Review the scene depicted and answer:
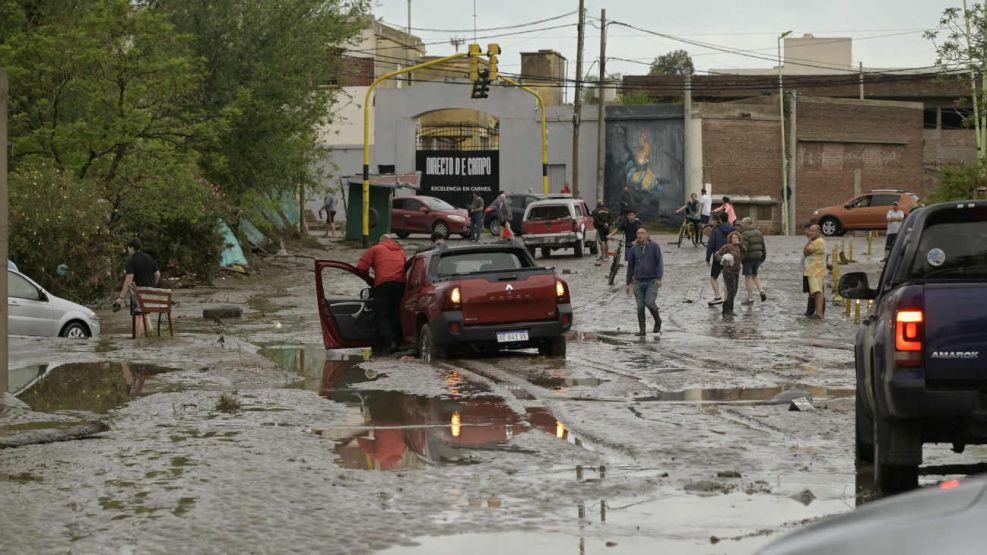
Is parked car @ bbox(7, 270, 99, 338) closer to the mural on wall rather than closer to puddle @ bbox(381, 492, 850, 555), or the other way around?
puddle @ bbox(381, 492, 850, 555)

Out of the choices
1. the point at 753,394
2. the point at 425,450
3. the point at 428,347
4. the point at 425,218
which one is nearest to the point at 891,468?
the point at 425,450

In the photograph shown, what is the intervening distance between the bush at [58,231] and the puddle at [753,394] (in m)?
17.6

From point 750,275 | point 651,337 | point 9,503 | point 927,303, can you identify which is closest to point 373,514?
point 9,503

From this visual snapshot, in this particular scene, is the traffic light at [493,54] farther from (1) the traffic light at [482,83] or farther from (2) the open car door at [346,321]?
(2) the open car door at [346,321]

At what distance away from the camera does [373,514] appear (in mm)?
8461

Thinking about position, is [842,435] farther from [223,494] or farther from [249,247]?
[249,247]

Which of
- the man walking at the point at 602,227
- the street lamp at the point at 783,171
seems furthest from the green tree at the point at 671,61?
the man walking at the point at 602,227

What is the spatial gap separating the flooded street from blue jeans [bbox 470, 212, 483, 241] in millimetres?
27457

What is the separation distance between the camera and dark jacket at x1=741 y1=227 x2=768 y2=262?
28453mm

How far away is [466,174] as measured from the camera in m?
67.7

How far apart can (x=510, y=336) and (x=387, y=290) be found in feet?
7.98

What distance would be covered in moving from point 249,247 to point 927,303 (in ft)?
117

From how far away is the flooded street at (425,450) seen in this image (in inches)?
316

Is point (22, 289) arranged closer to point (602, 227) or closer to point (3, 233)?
point (3, 233)
